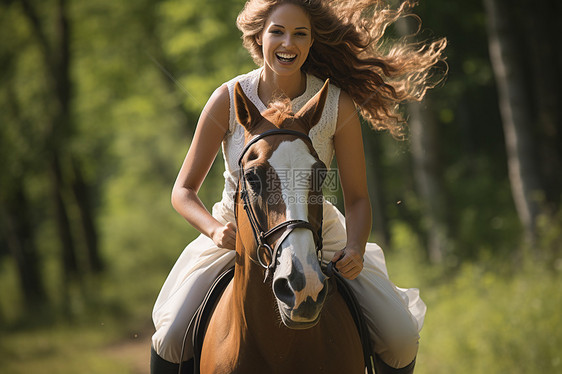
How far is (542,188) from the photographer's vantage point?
10.0 m

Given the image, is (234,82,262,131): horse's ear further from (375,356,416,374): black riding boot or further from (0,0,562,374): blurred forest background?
(0,0,562,374): blurred forest background

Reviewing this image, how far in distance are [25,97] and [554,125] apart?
1519 cm

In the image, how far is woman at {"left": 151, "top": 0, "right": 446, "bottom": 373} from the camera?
3.37 metres

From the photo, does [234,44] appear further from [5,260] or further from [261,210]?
[5,260]

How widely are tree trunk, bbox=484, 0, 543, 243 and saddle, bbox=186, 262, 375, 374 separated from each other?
23.3 feet

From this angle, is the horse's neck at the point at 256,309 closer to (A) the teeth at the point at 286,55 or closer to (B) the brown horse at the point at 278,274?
(B) the brown horse at the point at 278,274

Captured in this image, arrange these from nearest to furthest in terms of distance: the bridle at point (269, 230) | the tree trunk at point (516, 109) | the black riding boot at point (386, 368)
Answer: the bridle at point (269, 230)
the black riding boot at point (386, 368)
the tree trunk at point (516, 109)

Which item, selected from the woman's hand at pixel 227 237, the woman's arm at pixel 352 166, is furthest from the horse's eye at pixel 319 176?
the woman's arm at pixel 352 166

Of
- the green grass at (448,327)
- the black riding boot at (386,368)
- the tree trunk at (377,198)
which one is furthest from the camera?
the tree trunk at (377,198)

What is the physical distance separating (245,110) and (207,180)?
15043mm

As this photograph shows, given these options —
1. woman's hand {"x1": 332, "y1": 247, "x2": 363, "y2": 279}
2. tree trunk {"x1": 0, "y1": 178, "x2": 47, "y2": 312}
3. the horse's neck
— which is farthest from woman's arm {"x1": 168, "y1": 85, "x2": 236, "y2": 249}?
tree trunk {"x1": 0, "y1": 178, "x2": 47, "y2": 312}

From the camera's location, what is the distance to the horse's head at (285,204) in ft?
8.13

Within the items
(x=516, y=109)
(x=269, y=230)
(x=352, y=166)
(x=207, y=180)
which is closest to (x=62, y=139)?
(x=207, y=180)

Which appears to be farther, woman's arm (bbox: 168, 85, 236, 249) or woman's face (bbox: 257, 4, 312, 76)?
woman's arm (bbox: 168, 85, 236, 249)
